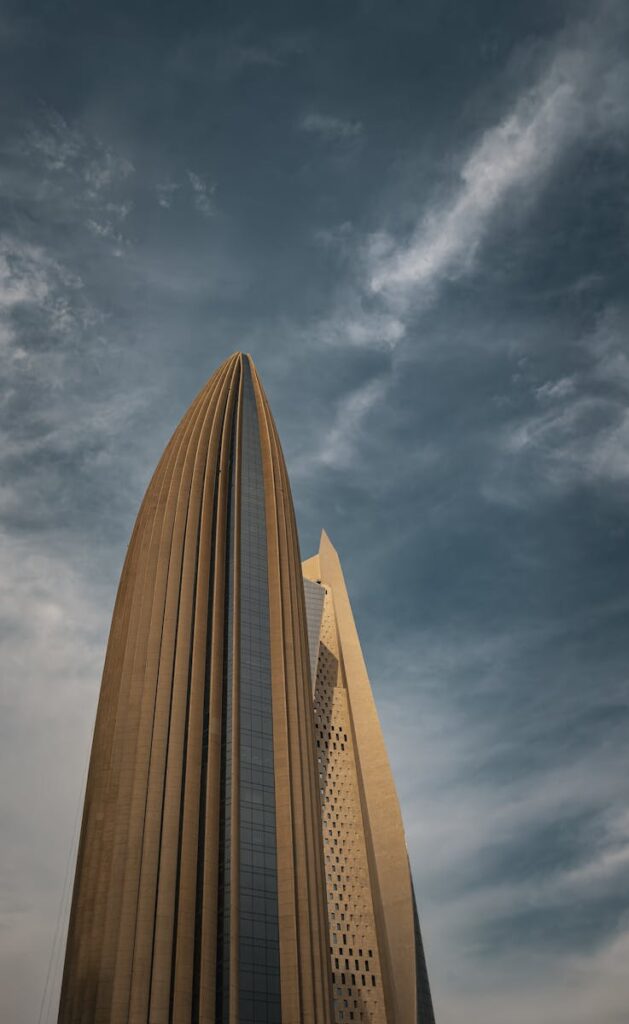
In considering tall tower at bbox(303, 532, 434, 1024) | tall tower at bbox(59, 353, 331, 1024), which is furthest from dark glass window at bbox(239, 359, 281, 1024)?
tall tower at bbox(303, 532, 434, 1024)

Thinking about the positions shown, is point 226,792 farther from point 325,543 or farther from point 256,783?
point 325,543

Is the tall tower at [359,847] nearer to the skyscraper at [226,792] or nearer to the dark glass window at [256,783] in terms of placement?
the skyscraper at [226,792]

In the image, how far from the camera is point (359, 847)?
79062mm

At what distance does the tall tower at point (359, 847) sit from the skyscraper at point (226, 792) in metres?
0.19

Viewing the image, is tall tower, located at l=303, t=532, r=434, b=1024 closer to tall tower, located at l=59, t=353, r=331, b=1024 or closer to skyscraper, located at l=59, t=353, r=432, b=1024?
skyscraper, located at l=59, t=353, r=432, b=1024

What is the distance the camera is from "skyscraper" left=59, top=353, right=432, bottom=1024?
164 feet

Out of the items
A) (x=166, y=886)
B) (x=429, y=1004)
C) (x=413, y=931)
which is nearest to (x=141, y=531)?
(x=166, y=886)

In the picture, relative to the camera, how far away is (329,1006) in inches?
2068

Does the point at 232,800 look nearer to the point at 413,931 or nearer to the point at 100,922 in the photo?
the point at 100,922

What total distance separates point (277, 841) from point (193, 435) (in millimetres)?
38883

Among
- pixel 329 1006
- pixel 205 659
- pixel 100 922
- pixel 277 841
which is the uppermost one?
pixel 205 659

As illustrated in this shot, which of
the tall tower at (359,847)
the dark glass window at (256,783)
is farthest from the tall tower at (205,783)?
the tall tower at (359,847)

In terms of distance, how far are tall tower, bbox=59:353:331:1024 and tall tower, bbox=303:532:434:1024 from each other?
63.9 ft

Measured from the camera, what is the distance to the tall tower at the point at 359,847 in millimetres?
70000
